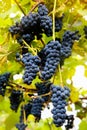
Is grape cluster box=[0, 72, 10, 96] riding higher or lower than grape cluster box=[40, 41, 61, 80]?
higher

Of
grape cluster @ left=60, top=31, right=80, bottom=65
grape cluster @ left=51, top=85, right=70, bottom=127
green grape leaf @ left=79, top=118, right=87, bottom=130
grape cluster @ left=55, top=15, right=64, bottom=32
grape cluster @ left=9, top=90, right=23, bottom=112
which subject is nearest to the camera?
grape cluster @ left=51, top=85, right=70, bottom=127

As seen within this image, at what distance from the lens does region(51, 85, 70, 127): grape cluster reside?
1.30 m

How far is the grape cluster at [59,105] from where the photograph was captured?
1.30 m

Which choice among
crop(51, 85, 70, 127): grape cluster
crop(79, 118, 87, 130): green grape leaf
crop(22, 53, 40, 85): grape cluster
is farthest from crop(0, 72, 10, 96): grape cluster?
crop(79, 118, 87, 130): green grape leaf

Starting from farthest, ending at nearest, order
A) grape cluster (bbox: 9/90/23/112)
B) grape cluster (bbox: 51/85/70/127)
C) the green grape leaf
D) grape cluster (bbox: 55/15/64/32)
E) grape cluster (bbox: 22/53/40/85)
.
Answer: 1. the green grape leaf
2. grape cluster (bbox: 9/90/23/112)
3. grape cluster (bbox: 55/15/64/32)
4. grape cluster (bbox: 22/53/40/85)
5. grape cluster (bbox: 51/85/70/127)

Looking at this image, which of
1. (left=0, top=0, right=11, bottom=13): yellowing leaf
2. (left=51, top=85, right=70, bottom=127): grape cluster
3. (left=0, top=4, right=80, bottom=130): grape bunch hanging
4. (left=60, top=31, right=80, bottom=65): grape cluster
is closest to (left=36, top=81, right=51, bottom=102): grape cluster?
(left=0, top=4, right=80, bottom=130): grape bunch hanging

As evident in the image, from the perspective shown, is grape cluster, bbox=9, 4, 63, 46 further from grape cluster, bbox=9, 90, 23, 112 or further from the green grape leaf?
the green grape leaf

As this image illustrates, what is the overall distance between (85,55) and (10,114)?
0.97 meters

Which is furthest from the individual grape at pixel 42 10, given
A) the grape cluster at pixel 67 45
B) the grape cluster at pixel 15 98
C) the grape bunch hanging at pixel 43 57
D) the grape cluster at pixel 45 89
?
the grape cluster at pixel 15 98

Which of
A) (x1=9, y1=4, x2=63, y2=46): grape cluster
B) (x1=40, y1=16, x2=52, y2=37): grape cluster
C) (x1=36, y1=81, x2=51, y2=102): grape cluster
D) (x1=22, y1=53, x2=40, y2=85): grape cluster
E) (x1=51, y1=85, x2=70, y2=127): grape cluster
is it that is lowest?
(x1=51, y1=85, x2=70, y2=127): grape cluster

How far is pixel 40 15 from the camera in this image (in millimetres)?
1609

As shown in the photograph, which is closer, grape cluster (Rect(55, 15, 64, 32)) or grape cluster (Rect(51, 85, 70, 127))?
grape cluster (Rect(51, 85, 70, 127))

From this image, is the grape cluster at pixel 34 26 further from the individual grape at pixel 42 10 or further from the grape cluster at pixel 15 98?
the grape cluster at pixel 15 98

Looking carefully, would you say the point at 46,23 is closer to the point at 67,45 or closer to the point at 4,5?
the point at 67,45
